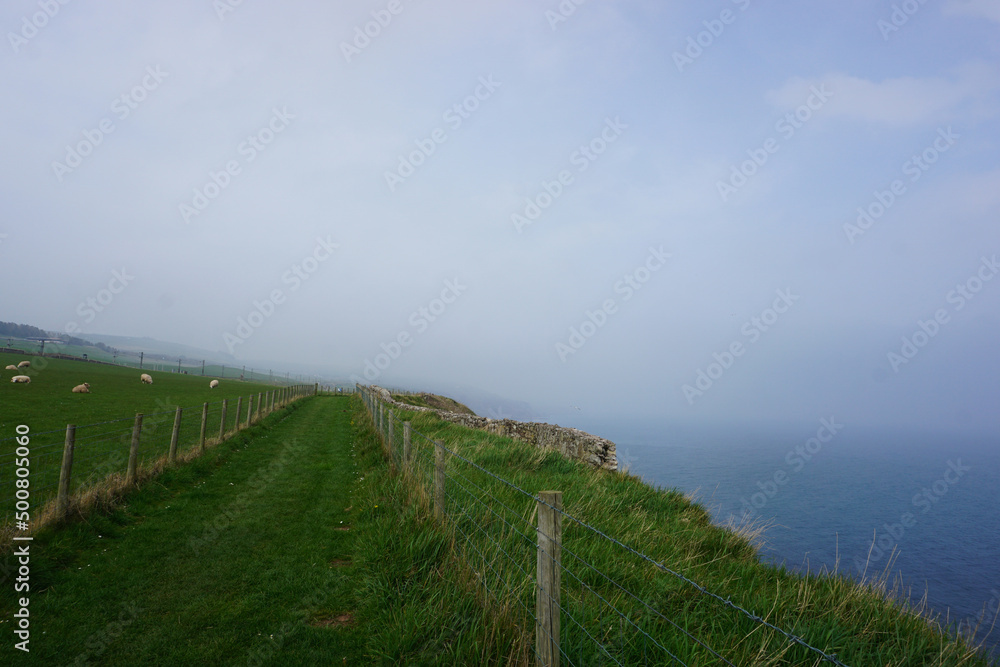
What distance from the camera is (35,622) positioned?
4.53 m

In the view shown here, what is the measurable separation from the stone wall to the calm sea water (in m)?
0.95

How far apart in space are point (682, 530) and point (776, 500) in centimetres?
4864

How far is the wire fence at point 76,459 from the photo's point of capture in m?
6.79

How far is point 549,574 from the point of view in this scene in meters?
3.24

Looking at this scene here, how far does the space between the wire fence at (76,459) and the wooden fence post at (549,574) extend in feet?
21.5

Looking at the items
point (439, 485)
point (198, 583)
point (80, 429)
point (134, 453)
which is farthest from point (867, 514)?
point (80, 429)

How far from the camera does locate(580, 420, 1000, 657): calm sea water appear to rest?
14.2 metres

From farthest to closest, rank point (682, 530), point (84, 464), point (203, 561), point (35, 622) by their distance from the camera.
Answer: point (84, 464)
point (682, 530)
point (203, 561)
point (35, 622)

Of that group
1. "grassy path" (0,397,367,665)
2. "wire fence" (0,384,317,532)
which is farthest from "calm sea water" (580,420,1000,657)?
"wire fence" (0,384,317,532)

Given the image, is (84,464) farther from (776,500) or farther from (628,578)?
(776,500)

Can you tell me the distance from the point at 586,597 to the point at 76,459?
502 inches

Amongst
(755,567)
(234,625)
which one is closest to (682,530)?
(755,567)

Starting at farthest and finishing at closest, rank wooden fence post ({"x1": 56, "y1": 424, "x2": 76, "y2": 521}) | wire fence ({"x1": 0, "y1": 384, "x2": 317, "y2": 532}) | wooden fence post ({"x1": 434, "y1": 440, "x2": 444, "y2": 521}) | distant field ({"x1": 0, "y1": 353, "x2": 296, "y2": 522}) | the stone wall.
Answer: the stone wall, distant field ({"x1": 0, "y1": 353, "x2": 296, "y2": 522}), wire fence ({"x1": 0, "y1": 384, "x2": 317, "y2": 532}), wooden fence post ({"x1": 56, "y1": 424, "x2": 76, "y2": 521}), wooden fence post ({"x1": 434, "y1": 440, "x2": 444, "y2": 521})
